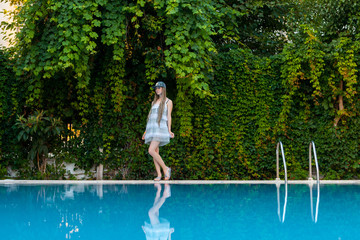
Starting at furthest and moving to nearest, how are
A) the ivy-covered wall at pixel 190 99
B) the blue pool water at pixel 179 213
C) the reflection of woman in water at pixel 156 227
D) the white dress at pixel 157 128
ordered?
1. the ivy-covered wall at pixel 190 99
2. the white dress at pixel 157 128
3. the blue pool water at pixel 179 213
4. the reflection of woman in water at pixel 156 227

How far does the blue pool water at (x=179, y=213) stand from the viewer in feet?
10.6

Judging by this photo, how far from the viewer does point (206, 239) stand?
3.02 m

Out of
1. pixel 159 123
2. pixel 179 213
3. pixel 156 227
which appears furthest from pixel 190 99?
pixel 156 227

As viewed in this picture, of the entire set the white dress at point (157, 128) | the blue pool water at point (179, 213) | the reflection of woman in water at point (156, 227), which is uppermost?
the white dress at point (157, 128)

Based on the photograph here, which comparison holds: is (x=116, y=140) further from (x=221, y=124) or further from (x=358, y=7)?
(x=358, y=7)

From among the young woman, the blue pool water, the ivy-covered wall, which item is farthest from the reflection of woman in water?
the ivy-covered wall

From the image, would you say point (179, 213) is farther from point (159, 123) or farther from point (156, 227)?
point (159, 123)

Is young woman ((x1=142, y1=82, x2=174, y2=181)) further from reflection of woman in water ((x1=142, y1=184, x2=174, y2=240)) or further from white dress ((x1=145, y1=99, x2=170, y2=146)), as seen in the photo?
reflection of woman in water ((x1=142, y1=184, x2=174, y2=240))

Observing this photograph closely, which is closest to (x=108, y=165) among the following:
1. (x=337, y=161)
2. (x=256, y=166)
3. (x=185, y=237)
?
(x=256, y=166)

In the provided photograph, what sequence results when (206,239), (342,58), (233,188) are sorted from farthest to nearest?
1. (342,58)
2. (233,188)
3. (206,239)

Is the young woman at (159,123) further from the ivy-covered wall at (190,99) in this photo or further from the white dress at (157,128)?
the ivy-covered wall at (190,99)

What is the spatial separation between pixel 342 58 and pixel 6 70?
276 inches

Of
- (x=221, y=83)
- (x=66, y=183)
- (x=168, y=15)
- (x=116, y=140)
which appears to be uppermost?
(x=168, y=15)

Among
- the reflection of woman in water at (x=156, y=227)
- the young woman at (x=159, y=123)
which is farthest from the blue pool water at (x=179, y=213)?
the young woman at (x=159, y=123)
